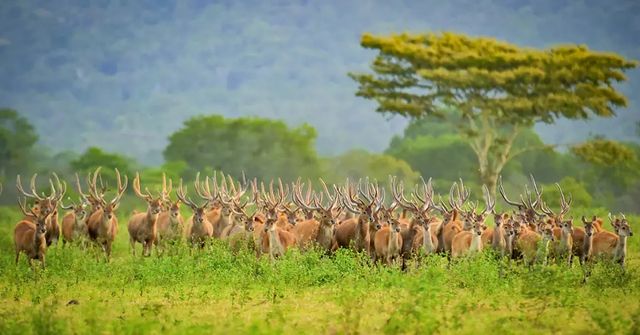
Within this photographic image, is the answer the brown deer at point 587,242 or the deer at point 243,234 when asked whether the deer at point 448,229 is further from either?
the deer at point 243,234

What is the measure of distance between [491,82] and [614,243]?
816 inches

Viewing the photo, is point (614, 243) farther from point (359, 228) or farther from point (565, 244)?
point (359, 228)

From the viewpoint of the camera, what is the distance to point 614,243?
19.0 metres

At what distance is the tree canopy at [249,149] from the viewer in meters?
62.0

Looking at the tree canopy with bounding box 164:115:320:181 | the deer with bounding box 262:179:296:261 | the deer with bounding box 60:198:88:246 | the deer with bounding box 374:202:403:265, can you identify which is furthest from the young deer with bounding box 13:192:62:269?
the tree canopy with bounding box 164:115:320:181

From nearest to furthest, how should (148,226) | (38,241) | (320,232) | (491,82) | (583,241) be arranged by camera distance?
(583,241) < (38,241) < (320,232) < (148,226) < (491,82)

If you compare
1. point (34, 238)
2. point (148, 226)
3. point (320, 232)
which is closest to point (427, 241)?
point (320, 232)

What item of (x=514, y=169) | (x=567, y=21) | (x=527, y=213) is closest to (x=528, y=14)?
(x=567, y=21)

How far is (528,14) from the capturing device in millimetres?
151375

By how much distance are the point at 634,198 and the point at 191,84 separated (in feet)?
315

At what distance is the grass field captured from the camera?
13.4 m

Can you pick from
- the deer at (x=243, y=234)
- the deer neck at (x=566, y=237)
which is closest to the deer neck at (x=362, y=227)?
the deer at (x=243, y=234)

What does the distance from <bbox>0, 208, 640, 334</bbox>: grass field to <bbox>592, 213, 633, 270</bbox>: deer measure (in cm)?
45

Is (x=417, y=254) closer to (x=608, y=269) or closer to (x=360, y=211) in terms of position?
(x=360, y=211)
